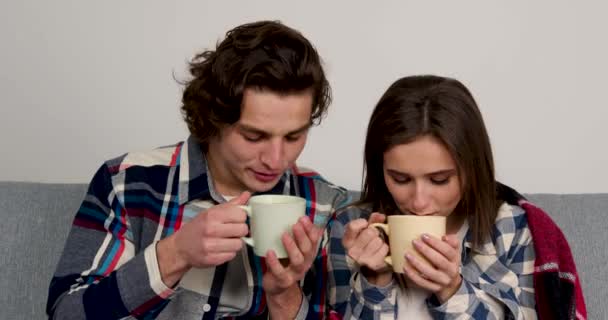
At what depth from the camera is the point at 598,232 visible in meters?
1.84

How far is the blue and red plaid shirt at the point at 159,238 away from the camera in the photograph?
1545mm

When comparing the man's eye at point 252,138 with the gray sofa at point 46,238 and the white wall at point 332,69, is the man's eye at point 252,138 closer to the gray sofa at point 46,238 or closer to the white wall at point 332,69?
the gray sofa at point 46,238

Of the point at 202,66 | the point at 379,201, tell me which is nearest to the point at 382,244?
the point at 379,201

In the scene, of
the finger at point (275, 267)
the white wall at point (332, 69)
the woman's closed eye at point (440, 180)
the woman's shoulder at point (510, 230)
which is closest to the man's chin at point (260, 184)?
the finger at point (275, 267)

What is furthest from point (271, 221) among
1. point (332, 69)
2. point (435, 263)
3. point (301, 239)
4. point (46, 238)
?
point (332, 69)

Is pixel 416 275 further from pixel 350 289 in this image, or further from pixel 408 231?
pixel 350 289

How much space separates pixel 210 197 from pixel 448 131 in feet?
1.65

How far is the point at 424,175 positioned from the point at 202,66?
52 centimetres

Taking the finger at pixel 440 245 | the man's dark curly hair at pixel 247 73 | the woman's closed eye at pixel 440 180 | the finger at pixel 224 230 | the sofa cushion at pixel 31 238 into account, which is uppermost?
the man's dark curly hair at pixel 247 73

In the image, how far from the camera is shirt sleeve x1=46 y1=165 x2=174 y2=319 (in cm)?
138

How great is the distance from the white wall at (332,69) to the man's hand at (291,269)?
0.91m

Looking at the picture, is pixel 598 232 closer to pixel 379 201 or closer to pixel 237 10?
pixel 379 201

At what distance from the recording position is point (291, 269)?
1376 mm

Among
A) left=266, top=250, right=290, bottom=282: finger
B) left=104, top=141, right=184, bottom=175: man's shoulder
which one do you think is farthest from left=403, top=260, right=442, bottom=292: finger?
left=104, top=141, right=184, bottom=175: man's shoulder
